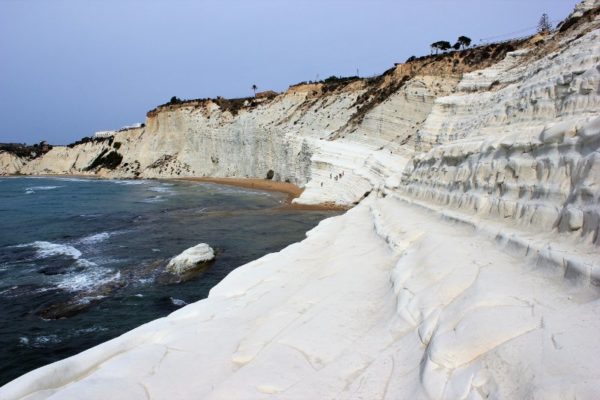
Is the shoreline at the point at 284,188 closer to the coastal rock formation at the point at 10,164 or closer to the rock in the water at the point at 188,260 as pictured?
the rock in the water at the point at 188,260

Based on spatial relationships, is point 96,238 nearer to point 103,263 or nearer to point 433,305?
point 103,263

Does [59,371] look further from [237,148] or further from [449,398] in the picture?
[237,148]

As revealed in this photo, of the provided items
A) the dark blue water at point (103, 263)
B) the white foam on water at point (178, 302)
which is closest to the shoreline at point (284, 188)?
the dark blue water at point (103, 263)

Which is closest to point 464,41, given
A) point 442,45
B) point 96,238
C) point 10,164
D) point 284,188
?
point 442,45

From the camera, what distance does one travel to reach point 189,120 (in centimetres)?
6438

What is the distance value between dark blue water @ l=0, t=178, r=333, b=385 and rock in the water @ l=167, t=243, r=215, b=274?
1.21 feet

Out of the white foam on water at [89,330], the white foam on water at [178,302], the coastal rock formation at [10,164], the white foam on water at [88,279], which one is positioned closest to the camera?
the white foam on water at [89,330]

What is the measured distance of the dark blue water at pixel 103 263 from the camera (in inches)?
359

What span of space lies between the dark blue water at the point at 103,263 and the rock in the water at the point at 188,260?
1.21ft

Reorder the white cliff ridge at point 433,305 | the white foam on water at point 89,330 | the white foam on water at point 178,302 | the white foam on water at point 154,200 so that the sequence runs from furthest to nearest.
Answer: the white foam on water at point 154,200, the white foam on water at point 178,302, the white foam on water at point 89,330, the white cliff ridge at point 433,305

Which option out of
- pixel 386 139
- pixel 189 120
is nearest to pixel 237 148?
pixel 189 120

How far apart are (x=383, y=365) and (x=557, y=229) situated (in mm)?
2911

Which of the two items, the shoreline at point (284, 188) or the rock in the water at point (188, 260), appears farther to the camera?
the shoreline at point (284, 188)

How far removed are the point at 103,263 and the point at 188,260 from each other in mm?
3473
